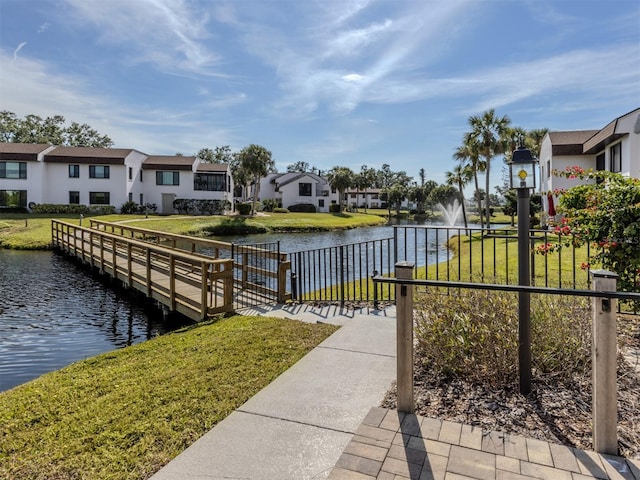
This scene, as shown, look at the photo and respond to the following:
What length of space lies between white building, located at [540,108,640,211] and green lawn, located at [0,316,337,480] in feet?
49.3

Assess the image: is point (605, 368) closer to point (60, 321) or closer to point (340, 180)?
point (60, 321)

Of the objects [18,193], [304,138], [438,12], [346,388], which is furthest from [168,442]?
[304,138]

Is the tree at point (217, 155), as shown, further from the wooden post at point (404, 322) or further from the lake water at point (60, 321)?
the wooden post at point (404, 322)

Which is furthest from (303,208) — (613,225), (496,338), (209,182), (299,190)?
(496,338)

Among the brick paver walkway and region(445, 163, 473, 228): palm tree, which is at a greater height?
region(445, 163, 473, 228): palm tree

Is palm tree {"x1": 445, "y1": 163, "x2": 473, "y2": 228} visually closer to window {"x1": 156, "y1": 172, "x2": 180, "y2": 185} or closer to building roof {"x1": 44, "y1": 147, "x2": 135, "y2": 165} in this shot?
window {"x1": 156, "y1": 172, "x2": 180, "y2": 185}

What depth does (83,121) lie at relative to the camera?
60.1 metres

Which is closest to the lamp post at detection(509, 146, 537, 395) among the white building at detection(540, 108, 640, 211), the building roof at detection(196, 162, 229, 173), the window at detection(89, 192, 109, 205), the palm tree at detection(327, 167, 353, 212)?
the white building at detection(540, 108, 640, 211)

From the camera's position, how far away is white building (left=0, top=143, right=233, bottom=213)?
3609cm

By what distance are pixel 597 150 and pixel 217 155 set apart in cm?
6307

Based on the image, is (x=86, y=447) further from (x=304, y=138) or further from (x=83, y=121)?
(x=83, y=121)

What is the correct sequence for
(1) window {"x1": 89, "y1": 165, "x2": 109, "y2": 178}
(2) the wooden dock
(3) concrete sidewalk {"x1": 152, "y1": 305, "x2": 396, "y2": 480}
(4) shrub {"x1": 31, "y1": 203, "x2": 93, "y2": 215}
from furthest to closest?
1. (1) window {"x1": 89, "y1": 165, "x2": 109, "y2": 178}
2. (4) shrub {"x1": 31, "y1": 203, "x2": 93, "y2": 215}
3. (2) the wooden dock
4. (3) concrete sidewalk {"x1": 152, "y1": 305, "x2": 396, "y2": 480}

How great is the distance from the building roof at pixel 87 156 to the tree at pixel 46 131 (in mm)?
23146

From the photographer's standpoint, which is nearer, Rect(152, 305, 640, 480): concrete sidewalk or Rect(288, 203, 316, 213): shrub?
Rect(152, 305, 640, 480): concrete sidewalk
